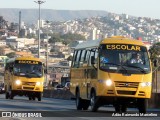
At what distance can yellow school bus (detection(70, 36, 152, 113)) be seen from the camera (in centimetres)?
2917

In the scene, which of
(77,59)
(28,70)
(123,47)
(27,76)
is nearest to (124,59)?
(123,47)

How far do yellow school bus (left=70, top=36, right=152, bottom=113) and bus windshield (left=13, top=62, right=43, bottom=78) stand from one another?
18.1 metres

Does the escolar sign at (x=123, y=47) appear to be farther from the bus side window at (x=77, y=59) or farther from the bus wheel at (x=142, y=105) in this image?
the bus side window at (x=77, y=59)

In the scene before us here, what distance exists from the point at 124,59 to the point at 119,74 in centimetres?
70

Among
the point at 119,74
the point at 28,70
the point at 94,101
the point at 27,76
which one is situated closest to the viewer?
the point at 119,74

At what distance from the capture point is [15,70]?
49344 mm

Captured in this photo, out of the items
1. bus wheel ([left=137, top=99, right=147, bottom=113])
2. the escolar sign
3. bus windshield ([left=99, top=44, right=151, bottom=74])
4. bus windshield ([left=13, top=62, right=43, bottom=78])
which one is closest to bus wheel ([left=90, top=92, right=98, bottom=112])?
bus windshield ([left=99, top=44, right=151, bottom=74])

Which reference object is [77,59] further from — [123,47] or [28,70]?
[28,70]

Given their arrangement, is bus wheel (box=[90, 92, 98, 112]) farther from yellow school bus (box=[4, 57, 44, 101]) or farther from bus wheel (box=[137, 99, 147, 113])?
yellow school bus (box=[4, 57, 44, 101])

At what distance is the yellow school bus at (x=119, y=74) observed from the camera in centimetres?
2917

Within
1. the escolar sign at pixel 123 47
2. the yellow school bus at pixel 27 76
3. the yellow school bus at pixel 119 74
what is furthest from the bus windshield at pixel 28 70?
the escolar sign at pixel 123 47

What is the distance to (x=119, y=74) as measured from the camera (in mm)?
29109

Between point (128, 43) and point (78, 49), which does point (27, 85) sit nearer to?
point (78, 49)

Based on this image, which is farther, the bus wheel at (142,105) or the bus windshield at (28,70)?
the bus windshield at (28,70)
